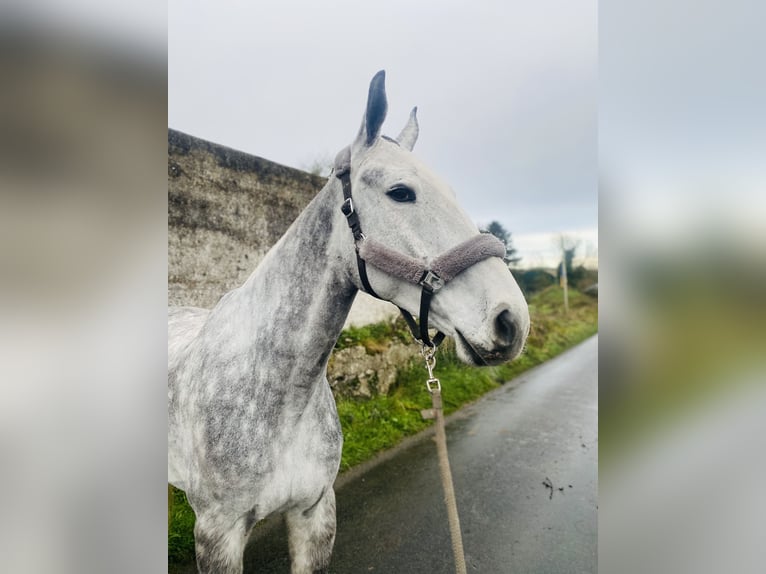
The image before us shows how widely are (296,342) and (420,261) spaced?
0.55 meters

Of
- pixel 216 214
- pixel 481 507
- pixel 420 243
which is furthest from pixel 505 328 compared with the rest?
pixel 216 214

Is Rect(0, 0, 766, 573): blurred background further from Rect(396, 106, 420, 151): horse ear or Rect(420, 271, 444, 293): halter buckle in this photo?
Rect(396, 106, 420, 151): horse ear

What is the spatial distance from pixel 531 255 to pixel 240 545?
24.6 meters

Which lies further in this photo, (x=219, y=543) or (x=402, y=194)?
(x=219, y=543)

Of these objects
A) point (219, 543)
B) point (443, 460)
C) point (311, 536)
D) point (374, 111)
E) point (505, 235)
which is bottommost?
point (311, 536)

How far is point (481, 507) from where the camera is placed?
128 inches

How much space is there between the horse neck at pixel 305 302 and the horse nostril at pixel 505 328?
54 centimetres

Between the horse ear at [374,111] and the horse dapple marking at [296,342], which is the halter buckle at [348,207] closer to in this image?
the horse dapple marking at [296,342]

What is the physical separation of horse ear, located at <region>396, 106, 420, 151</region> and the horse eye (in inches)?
17.9

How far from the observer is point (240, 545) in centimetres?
145
